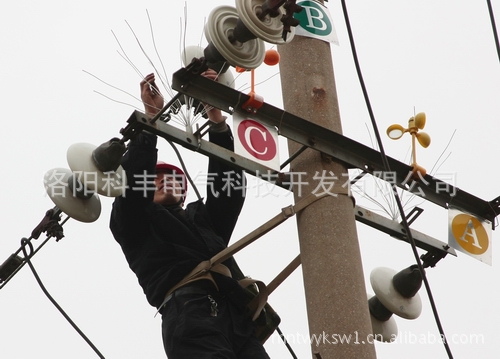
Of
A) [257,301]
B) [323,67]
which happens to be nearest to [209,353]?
[257,301]

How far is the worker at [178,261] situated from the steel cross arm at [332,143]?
34cm

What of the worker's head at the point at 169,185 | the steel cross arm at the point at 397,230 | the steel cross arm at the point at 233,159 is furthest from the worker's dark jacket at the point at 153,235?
the steel cross arm at the point at 397,230

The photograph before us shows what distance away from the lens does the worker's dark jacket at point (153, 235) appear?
5.04 m

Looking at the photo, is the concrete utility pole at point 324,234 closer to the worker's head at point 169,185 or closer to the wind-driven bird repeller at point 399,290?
the worker's head at point 169,185

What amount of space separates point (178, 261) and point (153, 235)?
0.24 m

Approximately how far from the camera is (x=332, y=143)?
4.85 meters

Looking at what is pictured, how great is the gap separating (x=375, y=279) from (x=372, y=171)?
105 centimetres

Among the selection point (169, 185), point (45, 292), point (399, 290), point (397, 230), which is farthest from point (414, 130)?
point (45, 292)

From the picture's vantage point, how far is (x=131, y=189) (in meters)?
5.07

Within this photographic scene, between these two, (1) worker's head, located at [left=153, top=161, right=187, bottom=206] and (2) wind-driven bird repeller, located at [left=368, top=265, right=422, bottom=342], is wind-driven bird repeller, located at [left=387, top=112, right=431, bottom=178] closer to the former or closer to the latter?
(2) wind-driven bird repeller, located at [left=368, top=265, right=422, bottom=342]

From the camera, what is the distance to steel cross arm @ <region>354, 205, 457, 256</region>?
5148 millimetres

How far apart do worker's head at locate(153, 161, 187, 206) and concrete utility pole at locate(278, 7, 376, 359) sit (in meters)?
0.98

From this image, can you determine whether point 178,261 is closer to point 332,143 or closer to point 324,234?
point 324,234

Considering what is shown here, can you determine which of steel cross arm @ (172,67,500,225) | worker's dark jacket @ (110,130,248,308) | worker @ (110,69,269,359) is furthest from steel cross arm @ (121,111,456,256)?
worker's dark jacket @ (110,130,248,308)
